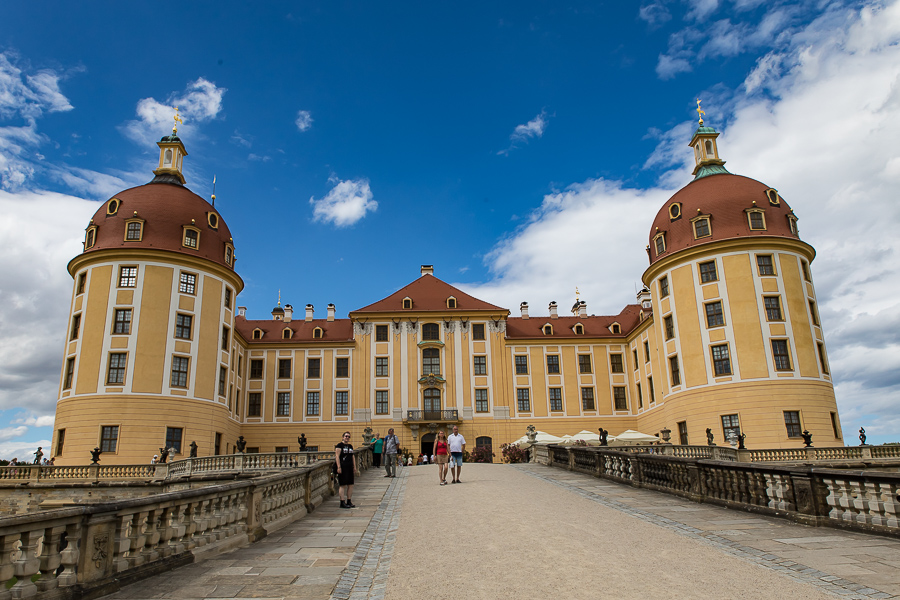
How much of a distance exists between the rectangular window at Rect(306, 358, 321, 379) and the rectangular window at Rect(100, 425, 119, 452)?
15.3 metres

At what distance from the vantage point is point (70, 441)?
31547 millimetres

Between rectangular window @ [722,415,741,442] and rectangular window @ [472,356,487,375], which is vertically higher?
rectangular window @ [472,356,487,375]

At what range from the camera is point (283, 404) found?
4453cm

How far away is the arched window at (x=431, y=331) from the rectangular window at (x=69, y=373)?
865 inches

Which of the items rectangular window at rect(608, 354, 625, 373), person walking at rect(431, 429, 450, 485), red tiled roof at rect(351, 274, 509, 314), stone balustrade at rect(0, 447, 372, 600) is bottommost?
stone balustrade at rect(0, 447, 372, 600)

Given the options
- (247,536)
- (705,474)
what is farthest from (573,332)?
(247,536)

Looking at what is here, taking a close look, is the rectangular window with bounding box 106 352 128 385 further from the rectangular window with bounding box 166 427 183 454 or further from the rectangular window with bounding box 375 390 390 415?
the rectangular window with bounding box 375 390 390 415

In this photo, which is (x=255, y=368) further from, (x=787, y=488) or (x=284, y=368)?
(x=787, y=488)

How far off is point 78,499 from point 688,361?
102 ft

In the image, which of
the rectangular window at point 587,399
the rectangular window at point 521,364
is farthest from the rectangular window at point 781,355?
the rectangular window at point 521,364

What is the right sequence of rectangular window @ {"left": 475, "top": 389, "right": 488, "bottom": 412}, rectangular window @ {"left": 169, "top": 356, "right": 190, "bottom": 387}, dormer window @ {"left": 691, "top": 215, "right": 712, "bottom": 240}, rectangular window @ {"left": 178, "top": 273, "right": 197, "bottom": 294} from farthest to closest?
rectangular window @ {"left": 475, "top": 389, "right": 488, "bottom": 412} → dormer window @ {"left": 691, "top": 215, "right": 712, "bottom": 240} → rectangular window @ {"left": 178, "top": 273, "right": 197, "bottom": 294} → rectangular window @ {"left": 169, "top": 356, "right": 190, "bottom": 387}

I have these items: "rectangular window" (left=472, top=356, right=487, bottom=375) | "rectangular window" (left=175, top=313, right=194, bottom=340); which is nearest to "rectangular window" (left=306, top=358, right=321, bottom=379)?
"rectangular window" (left=472, top=356, right=487, bottom=375)

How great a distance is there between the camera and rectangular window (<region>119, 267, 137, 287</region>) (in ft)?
112

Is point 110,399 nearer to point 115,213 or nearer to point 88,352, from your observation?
point 88,352
